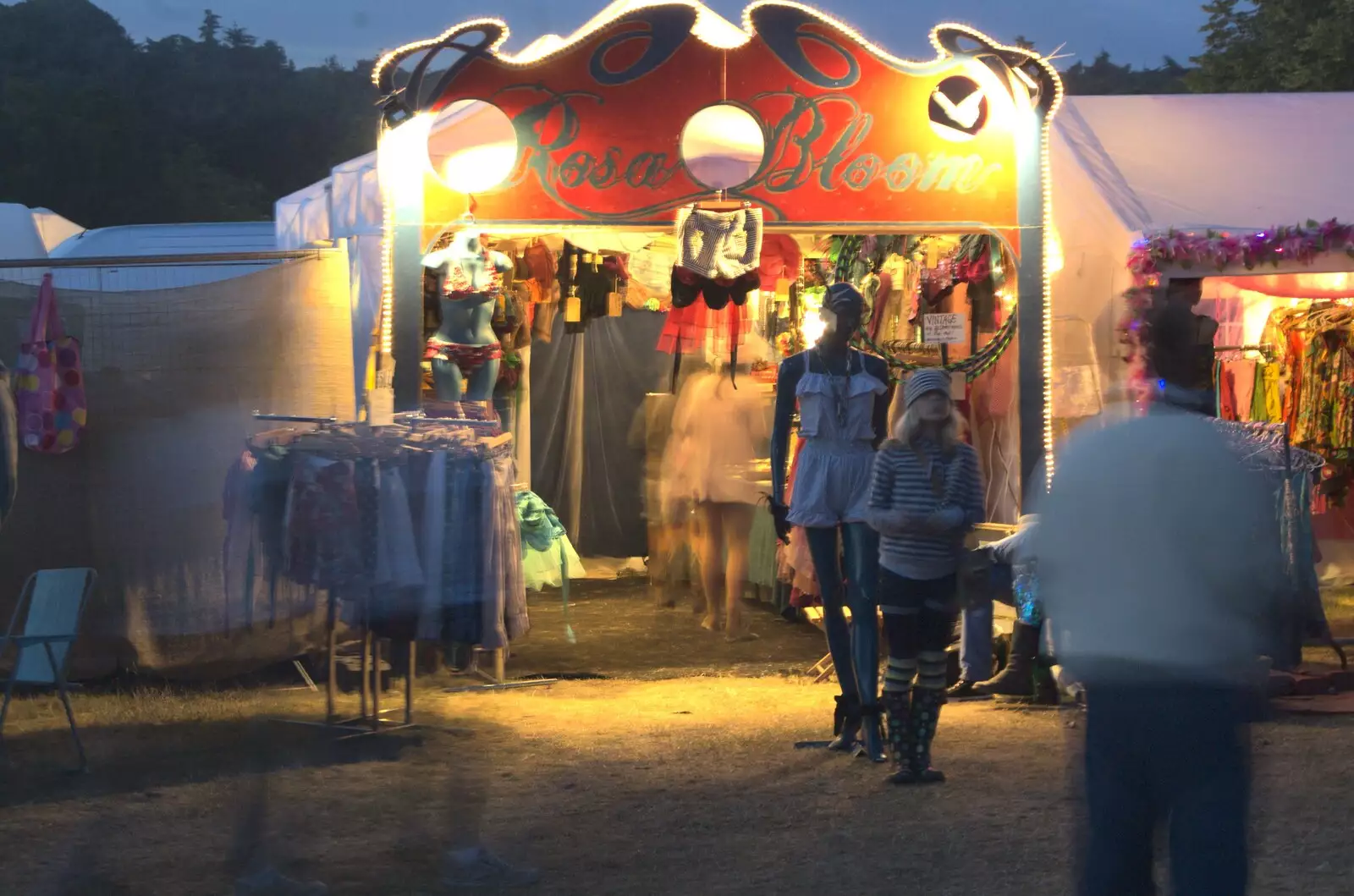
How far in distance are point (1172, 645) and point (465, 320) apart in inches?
249

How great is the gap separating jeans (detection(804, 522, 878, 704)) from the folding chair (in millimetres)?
3087

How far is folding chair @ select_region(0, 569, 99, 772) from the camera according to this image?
245 inches

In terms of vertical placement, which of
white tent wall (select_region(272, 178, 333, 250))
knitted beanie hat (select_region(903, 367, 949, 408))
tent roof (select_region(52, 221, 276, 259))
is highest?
tent roof (select_region(52, 221, 276, 259))

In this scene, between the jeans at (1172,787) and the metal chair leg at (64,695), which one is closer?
the jeans at (1172,787)

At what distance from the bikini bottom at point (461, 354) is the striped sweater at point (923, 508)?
3.71m

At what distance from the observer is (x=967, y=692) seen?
25.2 feet

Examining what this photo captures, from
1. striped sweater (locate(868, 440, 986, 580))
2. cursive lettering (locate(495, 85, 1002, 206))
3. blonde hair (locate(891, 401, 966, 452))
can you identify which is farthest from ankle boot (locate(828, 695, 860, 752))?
cursive lettering (locate(495, 85, 1002, 206))

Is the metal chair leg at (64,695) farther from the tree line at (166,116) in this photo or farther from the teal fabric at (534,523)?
the tree line at (166,116)

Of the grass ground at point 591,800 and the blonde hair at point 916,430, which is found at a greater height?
the blonde hair at point 916,430

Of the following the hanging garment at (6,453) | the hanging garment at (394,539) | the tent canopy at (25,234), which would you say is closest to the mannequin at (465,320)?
the hanging garment at (394,539)

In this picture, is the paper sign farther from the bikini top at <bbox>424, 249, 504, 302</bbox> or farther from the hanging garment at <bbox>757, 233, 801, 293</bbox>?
the bikini top at <bbox>424, 249, 504, 302</bbox>

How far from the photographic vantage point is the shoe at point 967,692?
25.1 ft

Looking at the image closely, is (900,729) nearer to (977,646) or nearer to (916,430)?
(916,430)

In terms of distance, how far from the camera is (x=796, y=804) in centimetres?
557
